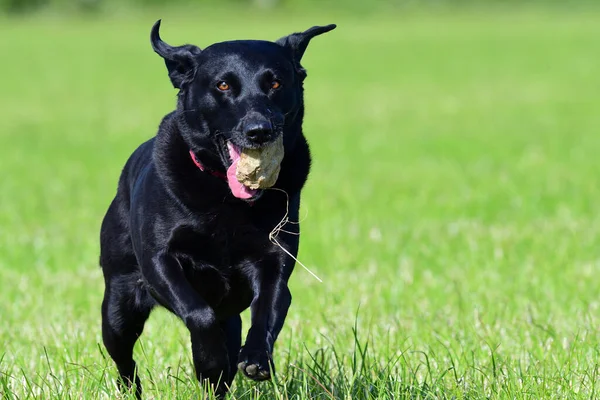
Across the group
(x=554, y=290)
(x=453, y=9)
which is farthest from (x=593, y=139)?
(x=453, y=9)

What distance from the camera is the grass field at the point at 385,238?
4441mm

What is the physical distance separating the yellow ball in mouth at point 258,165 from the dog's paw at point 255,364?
2.14 ft

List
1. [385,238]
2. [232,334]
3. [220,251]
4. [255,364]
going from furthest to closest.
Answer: [385,238], [232,334], [220,251], [255,364]

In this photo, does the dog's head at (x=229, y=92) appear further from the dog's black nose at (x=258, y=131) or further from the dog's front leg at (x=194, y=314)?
the dog's front leg at (x=194, y=314)

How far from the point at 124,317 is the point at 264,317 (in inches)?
39.5

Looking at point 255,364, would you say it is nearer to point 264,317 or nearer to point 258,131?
point 264,317

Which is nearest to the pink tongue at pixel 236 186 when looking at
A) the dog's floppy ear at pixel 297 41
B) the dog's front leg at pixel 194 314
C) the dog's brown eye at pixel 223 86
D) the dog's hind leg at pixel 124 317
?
the dog's brown eye at pixel 223 86

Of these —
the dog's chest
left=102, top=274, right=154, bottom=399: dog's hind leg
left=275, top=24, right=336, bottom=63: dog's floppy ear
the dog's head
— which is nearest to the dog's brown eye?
the dog's head

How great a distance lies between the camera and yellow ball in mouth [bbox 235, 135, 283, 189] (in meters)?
3.97

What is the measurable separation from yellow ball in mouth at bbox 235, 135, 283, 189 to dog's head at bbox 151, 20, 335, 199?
0.05 metres

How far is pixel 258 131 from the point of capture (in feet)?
12.7

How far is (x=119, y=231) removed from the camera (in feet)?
15.5

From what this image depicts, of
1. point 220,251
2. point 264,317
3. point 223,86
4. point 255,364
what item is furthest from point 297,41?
point 255,364

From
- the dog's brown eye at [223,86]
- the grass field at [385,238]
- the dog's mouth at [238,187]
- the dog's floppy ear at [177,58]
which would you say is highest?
the dog's floppy ear at [177,58]
